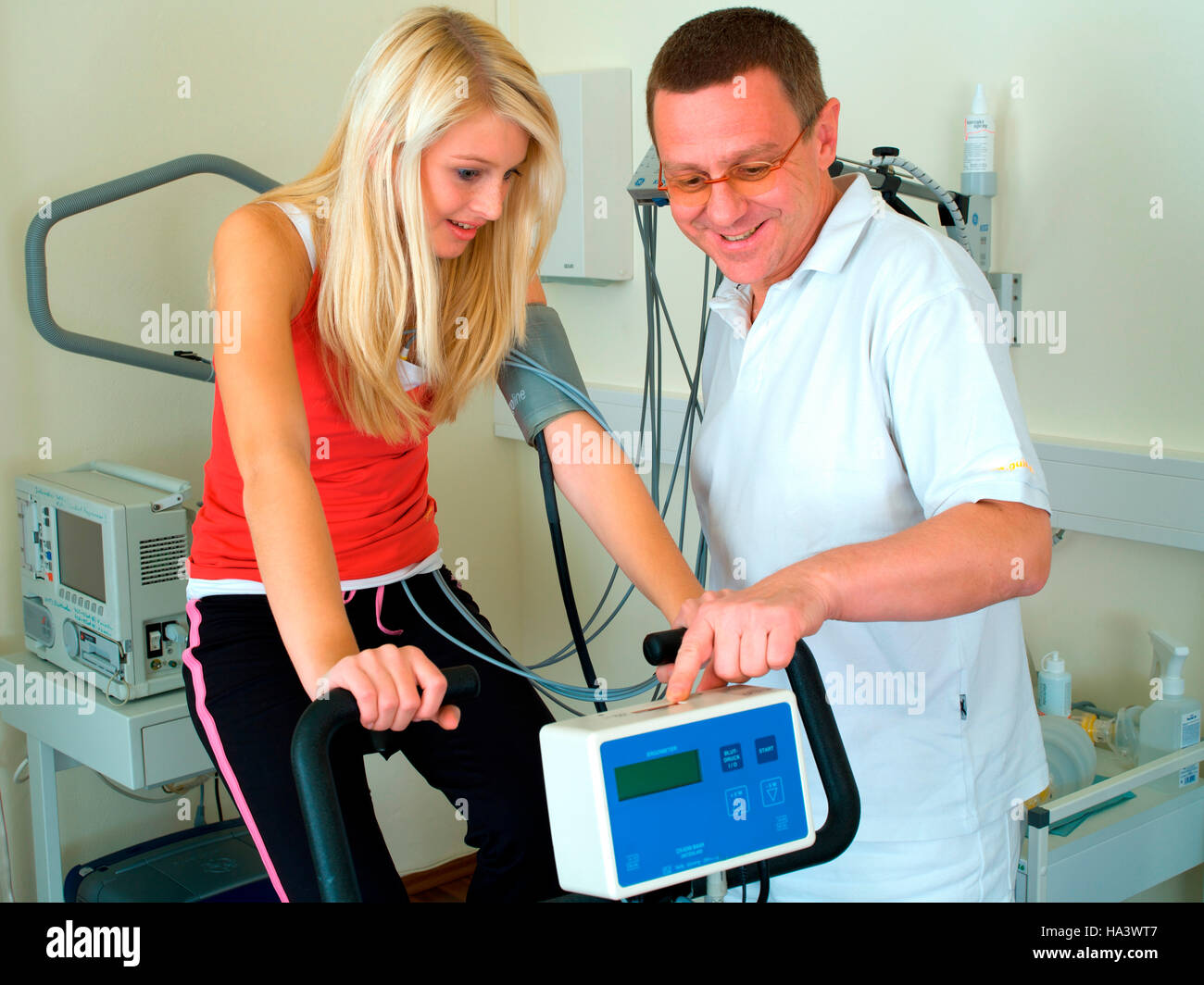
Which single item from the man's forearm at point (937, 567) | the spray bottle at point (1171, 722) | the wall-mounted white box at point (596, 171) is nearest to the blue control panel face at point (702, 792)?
the man's forearm at point (937, 567)

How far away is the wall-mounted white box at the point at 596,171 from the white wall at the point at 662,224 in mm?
46

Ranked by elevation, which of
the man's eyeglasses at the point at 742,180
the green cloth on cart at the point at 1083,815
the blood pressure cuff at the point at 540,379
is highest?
the man's eyeglasses at the point at 742,180

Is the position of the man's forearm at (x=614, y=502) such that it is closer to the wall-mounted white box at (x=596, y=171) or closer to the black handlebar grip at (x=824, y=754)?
the black handlebar grip at (x=824, y=754)

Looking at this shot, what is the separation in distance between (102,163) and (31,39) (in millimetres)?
250

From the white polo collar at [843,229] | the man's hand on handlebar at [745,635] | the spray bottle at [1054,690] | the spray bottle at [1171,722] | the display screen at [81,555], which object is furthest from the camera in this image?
the display screen at [81,555]

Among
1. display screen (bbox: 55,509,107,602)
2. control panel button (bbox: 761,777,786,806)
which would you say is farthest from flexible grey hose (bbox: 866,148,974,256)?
display screen (bbox: 55,509,107,602)

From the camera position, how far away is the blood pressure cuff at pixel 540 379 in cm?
151

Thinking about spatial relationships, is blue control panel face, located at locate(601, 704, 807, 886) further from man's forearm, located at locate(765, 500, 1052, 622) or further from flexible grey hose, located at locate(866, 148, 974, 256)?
flexible grey hose, located at locate(866, 148, 974, 256)

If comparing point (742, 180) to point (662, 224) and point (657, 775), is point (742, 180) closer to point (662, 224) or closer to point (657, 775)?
point (657, 775)

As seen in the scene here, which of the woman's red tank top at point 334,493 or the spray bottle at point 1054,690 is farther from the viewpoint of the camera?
the spray bottle at point 1054,690

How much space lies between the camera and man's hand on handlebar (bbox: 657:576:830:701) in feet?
2.87

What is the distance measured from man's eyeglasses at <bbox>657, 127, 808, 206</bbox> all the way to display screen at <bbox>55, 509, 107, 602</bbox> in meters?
1.25

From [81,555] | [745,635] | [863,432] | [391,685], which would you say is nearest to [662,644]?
[745,635]
